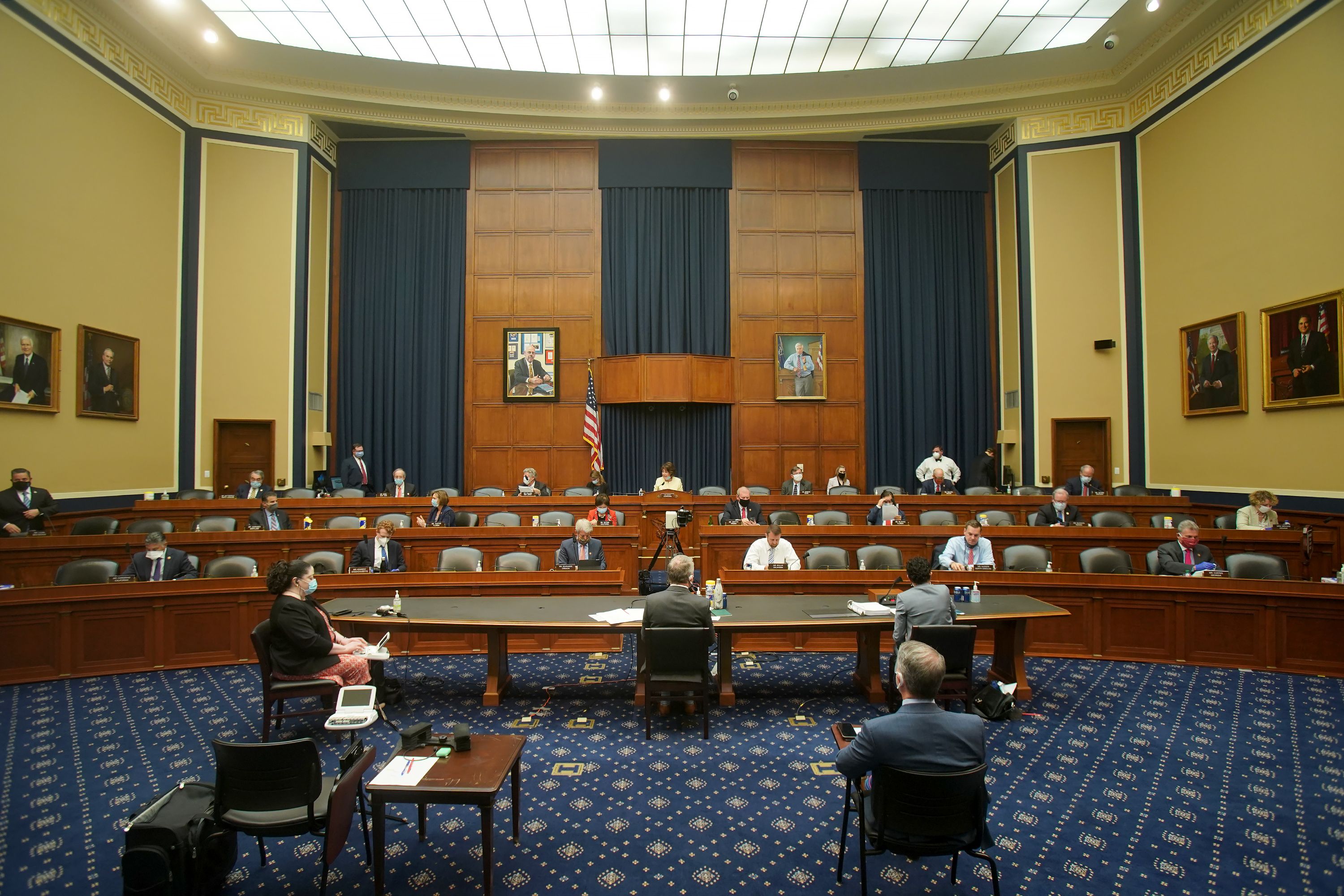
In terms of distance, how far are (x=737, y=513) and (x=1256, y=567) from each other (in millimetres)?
5440

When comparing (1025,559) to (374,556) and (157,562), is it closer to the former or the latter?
(374,556)

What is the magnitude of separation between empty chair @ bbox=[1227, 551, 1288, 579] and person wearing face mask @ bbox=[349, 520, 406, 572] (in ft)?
26.6

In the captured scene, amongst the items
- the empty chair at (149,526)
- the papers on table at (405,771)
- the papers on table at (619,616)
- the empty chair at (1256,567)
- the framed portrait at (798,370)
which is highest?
the framed portrait at (798,370)

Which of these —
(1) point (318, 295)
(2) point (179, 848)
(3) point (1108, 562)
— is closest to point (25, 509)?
(1) point (318, 295)

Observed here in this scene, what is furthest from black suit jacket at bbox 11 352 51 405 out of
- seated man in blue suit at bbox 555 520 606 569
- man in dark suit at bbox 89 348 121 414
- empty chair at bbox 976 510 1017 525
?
empty chair at bbox 976 510 1017 525

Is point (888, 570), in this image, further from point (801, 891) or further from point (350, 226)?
point (350, 226)

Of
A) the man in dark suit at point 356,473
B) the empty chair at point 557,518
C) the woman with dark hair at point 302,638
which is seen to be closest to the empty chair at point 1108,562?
the empty chair at point 557,518

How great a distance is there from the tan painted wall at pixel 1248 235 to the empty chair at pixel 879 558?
510 cm

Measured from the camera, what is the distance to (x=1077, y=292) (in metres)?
11.5

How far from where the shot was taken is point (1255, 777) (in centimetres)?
412

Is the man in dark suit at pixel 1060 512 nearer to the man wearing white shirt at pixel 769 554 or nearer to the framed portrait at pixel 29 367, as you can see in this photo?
the man wearing white shirt at pixel 769 554

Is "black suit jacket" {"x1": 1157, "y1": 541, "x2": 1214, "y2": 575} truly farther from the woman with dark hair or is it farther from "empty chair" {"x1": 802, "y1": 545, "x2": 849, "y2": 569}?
the woman with dark hair

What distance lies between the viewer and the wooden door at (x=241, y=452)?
36.8ft

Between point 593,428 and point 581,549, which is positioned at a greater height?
point 593,428
